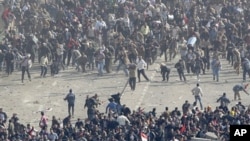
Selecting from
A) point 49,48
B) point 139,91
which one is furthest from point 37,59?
point 139,91

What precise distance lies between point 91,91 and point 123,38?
4.30m

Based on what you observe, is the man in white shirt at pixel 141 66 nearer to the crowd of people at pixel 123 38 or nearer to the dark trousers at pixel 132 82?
the crowd of people at pixel 123 38

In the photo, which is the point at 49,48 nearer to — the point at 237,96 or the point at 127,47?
the point at 127,47

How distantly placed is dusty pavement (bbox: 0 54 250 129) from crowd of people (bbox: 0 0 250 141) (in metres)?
0.43

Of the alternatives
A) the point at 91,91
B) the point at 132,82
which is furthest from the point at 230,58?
the point at 91,91

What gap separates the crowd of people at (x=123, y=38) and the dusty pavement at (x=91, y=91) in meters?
0.43

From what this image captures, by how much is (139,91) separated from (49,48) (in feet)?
18.4

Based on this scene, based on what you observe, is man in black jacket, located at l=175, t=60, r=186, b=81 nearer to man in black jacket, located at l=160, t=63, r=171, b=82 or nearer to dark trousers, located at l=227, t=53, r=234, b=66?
man in black jacket, located at l=160, t=63, r=171, b=82

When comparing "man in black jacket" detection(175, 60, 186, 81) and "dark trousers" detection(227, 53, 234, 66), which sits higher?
"dark trousers" detection(227, 53, 234, 66)

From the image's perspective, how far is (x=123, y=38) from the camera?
5584cm

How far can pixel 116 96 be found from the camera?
47.8m

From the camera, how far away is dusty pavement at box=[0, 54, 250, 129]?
50.2m

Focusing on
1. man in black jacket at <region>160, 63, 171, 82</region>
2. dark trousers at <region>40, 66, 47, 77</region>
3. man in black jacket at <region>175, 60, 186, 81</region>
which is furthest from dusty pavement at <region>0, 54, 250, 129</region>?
→ man in black jacket at <region>175, 60, 186, 81</region>

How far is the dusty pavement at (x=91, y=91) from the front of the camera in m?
50.2
